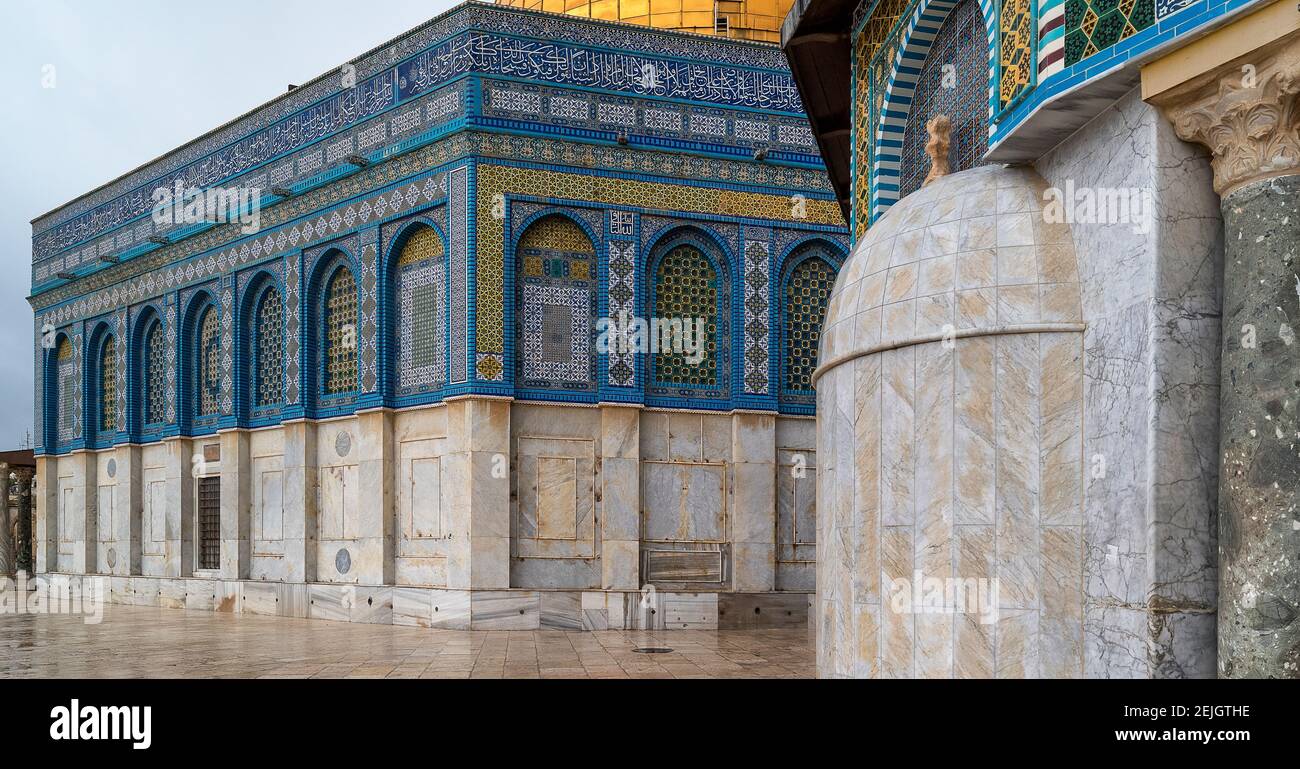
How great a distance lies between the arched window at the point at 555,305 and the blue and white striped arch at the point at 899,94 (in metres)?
7.14

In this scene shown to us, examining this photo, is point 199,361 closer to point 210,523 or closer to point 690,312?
point 210,523

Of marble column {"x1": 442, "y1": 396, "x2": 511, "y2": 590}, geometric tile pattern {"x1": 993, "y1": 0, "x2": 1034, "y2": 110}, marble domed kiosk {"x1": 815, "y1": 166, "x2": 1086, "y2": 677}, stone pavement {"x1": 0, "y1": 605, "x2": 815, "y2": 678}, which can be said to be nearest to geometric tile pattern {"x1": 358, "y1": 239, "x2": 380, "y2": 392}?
marble column {"x1": 442, "y1": 396, "x2": 511, "y2": 590}

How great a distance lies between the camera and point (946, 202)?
7355mm

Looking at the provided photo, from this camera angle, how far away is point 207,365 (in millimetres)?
21891

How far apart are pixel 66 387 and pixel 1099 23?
2429 centimetres

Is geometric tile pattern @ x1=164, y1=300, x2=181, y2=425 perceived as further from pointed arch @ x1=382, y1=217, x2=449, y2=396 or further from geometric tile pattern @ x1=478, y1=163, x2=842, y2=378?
geometric tile pattern @ x1=478, y1=163, x2=842, y2=378

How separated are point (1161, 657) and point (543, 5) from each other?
19803mm

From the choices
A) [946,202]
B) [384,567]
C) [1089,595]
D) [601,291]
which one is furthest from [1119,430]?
[384,567]

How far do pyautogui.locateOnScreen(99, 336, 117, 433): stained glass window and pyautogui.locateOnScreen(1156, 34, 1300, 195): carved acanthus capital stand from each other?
74.5 feet

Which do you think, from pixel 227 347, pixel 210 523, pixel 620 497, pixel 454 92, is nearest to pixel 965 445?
pixel 620 497

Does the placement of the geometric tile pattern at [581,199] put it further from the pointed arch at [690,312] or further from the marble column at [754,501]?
the marble column at [754,501]

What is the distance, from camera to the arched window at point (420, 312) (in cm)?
1716

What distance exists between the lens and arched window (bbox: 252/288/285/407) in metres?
20.1
